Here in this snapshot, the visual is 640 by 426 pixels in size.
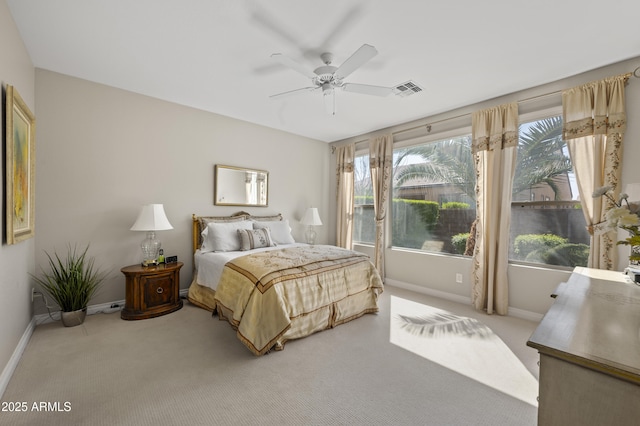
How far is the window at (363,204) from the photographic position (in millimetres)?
5082

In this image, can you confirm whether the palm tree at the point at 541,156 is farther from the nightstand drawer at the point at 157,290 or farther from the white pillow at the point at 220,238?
the nightstand drawer at the point at 157,290

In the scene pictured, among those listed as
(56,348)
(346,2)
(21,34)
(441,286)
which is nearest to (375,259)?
(441,286)

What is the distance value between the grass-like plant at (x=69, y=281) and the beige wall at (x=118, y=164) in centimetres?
12

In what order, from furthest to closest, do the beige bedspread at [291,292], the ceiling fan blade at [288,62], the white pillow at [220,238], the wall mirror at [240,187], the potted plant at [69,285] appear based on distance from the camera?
the wall mirror at [240,187]
the white pillow at [220,238]
the potted plant at [69,285]
the beige bedspread at [291,292]
the ceiling fan blade at [288,62]

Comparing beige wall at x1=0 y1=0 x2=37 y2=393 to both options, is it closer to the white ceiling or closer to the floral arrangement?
the white ceiling

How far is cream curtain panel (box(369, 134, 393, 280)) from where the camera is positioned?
4.55 m

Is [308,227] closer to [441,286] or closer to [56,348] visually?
[441,286]

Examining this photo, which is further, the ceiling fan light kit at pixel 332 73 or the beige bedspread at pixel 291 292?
the beige bedspread at pixel 291 292

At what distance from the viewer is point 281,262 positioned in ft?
9.17

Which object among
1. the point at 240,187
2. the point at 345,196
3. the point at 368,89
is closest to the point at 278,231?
the point at 240,187

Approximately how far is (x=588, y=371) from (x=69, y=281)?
390cm

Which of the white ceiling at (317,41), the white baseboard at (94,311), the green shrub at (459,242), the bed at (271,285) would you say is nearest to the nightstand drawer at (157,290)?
the bed at (271,285)

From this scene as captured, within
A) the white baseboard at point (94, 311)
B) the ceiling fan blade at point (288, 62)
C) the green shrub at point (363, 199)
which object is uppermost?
the ceiling fan blade at point (288, 62)

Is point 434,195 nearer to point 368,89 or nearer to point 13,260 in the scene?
point 368,89
